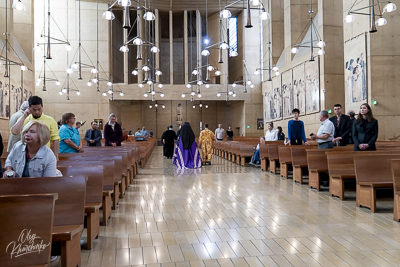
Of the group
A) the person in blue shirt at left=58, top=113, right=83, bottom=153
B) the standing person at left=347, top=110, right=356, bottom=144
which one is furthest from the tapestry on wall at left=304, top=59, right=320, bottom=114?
the person in blue shirt at left=58, top=113, right=83, bottom=153

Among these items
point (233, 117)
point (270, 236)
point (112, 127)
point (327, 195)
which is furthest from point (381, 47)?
point (233, 117)

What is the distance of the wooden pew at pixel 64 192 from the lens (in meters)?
3.03

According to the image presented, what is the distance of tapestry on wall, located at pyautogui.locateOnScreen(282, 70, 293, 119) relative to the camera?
19.6 m

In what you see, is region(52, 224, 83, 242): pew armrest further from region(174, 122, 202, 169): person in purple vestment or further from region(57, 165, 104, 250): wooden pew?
region(174, 122, 202, 169): person in purple vestment

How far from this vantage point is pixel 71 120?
609 cm

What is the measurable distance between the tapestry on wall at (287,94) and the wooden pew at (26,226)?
18141mm

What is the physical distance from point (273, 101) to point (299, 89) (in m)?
4.34

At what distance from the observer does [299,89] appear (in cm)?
1850

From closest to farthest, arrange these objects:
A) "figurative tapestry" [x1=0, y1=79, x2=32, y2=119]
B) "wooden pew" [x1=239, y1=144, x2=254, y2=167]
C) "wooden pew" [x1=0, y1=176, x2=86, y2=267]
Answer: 1. "wooden pew" [x1=0, y1=176, x2=86, y2=267]
2. "wooden pew" [x1=239, y1=144, x2=254, y2=167]
3. "figurative tapestry" [x1=0, y1=79, x2=32, y2=119]

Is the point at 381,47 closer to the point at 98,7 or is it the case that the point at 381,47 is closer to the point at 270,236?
the point at 270,236

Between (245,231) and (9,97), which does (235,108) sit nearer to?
(9,97)

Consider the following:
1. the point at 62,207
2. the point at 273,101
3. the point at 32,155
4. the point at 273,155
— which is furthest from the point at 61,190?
the point at 273,101

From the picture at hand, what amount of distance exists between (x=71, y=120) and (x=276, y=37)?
19460 mm

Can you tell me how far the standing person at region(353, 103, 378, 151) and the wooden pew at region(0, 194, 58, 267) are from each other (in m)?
5.48
